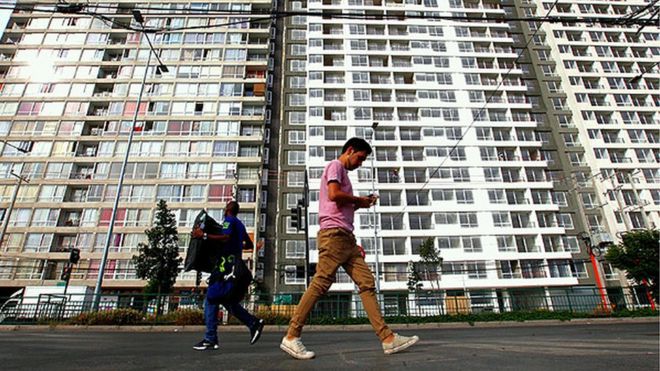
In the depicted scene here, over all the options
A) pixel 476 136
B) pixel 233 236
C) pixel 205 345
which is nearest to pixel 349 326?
pixel 205 345

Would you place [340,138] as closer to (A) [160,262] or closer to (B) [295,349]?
(A) [160,262]

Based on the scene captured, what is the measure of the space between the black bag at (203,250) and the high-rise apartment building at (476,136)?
3004 cm

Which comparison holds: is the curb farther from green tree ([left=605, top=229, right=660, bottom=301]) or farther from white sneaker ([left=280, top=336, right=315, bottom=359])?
green tree ([left=605, top=229, right=660, bottom=301])

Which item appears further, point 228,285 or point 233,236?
point 233,236

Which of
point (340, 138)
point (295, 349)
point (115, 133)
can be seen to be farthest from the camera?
point (340, 138)

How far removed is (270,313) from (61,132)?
39.2 metres

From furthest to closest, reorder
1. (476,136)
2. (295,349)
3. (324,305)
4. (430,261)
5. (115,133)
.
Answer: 1. (476,136)
2. (115,133)
3. (430,261)
4. (324,305)
5. (295,349)

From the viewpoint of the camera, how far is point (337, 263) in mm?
3188

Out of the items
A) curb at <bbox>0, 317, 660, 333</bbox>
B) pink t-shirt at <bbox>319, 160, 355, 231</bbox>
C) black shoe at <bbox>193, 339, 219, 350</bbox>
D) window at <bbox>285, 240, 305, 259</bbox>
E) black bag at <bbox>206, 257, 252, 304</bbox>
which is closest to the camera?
pink t-shirt at <bbox>319, 160, 355, 231</bbox>

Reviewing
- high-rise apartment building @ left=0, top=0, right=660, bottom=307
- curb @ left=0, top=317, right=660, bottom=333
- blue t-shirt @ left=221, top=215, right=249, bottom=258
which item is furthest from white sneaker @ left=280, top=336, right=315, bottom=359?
high-rise apartment building @ left=0, top=0, right=660, bottom=307

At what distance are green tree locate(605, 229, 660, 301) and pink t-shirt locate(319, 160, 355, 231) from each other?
95.6ft

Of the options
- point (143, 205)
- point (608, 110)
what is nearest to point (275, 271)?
point (143, 205)

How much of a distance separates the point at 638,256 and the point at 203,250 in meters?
31.1

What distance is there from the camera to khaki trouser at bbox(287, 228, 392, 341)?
314 centimetres
